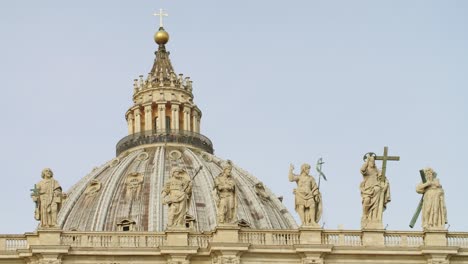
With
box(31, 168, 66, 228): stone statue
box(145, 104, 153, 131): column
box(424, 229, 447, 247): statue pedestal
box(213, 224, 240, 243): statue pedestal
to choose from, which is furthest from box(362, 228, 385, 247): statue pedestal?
box(145, 104, 153, 131): column

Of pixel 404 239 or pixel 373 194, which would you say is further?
pixel 373 194

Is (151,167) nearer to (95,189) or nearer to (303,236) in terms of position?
(95,189)

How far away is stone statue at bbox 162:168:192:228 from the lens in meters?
81.2

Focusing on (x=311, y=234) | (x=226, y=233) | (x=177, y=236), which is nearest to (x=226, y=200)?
(x=226, y=233)

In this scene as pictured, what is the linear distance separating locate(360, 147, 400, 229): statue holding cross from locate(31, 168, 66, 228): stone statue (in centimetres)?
1409

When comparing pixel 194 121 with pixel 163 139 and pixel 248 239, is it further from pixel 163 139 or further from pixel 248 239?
pixel 248 239

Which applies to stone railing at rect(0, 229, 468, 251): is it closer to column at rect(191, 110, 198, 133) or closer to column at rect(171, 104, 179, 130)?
column at rect(171, 104, 179, 130)

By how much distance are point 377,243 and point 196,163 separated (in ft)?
297

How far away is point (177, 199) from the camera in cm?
8112

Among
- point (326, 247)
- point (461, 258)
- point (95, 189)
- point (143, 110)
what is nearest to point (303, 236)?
point (326, 247)

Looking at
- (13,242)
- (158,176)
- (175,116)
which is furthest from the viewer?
(175,116)

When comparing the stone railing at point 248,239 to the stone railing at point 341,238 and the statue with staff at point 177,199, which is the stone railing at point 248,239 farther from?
the statue with staff at point 177,199

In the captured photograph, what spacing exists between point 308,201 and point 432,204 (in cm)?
577

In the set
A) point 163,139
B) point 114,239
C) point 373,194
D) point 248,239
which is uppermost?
point 163,139
